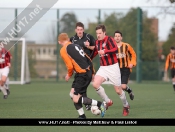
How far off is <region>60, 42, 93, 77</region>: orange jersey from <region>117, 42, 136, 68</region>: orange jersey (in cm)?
319

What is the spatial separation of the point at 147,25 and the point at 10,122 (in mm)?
32504

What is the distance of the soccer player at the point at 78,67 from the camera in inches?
408

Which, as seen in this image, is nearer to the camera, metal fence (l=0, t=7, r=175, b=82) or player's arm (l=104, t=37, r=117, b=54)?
player's arm (l=104, t=37, r=117, b=54)

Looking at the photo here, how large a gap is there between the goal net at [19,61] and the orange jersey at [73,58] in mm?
16981

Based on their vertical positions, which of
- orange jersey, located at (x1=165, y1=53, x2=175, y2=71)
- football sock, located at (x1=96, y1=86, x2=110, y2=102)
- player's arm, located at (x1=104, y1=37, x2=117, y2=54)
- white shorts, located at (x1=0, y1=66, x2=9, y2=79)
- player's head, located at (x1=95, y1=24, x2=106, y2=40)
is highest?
player's head, located at (x1=95, y1=24, x2=106, y2=40)

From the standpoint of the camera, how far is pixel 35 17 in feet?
96.8

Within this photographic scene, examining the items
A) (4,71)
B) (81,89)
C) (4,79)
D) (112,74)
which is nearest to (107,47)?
(112,74)

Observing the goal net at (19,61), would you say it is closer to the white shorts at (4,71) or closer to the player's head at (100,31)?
the white shorts at (4,71)

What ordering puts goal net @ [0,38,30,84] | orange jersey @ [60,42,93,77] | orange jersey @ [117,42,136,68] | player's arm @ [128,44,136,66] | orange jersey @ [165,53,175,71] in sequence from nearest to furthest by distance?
1. orange jersey @ [60,42,93,77]
2. player's arm @ [128,44,136,66]
3. orange jersey @ [117,42,136,68]
4. orange jersey @ [165,53,175,71]
5. goal net @ [0,38,30,84]

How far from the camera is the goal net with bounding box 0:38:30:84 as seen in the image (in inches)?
1084

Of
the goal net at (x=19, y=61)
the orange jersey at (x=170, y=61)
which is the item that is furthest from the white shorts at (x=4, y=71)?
the goal net at (x=19, y=61)

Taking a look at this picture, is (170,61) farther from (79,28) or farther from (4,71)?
(79,28)

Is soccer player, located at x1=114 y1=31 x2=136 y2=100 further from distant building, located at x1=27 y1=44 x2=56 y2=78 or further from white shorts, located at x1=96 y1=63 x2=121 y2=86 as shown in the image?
distant building, located at x1=27 y1=44 x2=56 y2=78

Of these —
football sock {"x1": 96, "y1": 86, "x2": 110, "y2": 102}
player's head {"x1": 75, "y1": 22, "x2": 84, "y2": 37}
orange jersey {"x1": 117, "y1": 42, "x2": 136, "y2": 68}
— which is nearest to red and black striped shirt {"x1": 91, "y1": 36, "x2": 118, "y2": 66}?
player's head {"x1": 75, "y1": 22, "x2": 84, "y2": 37}
